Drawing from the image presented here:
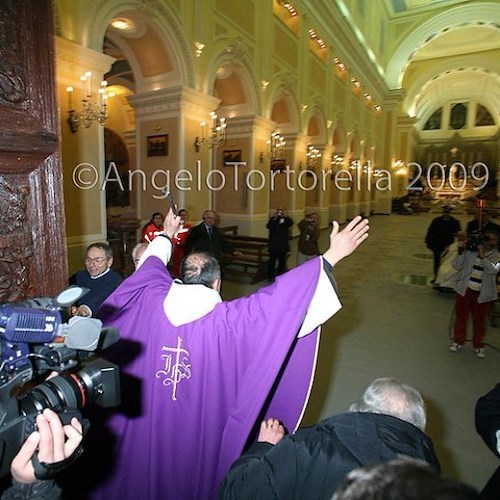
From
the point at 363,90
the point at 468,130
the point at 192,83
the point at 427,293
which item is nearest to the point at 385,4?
the point at 363,90

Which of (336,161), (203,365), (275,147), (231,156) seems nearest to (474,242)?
(203,365)

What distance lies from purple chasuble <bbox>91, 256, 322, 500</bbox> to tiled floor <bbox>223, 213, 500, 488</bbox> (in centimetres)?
172

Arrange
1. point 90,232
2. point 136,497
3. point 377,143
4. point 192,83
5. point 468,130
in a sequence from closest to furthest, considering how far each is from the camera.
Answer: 1. point 136,497
2. point 90,232
3. point 192,83
4. point 377,143
5. point 468,130

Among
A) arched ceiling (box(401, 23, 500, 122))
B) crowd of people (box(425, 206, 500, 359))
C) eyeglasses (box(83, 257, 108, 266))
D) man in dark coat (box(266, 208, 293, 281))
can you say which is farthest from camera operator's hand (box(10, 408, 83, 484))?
arched ceiling (box(401, 23, 500, 122))

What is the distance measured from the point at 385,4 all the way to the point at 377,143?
9321mm

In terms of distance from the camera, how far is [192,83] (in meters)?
8.77

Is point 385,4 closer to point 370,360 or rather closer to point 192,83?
point 192,83

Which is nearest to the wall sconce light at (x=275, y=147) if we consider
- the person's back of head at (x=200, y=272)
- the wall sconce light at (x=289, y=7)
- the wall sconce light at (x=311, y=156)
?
the wall sconce light at (x=311, y=156)

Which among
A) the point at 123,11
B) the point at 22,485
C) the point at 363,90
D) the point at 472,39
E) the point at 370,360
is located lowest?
the point at 370,360

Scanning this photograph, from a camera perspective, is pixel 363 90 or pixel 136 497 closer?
pixel 136 497

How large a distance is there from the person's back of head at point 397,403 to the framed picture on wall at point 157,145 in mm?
8637

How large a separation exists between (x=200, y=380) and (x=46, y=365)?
1046 millimetres

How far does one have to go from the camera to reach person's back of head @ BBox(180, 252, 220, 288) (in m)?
2.00

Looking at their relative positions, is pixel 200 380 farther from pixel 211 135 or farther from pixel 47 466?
pixel 211 135
